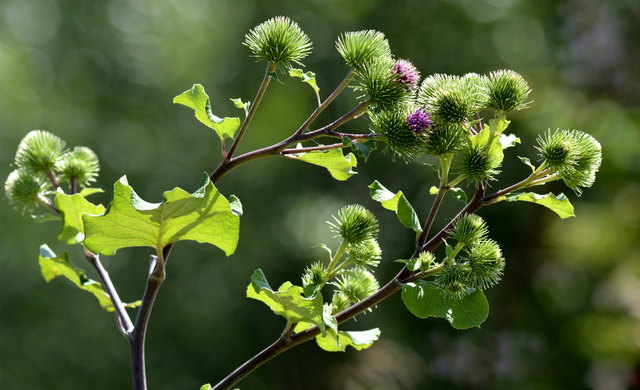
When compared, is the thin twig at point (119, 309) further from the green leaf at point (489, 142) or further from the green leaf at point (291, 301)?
the green leaf at point (489, 142)

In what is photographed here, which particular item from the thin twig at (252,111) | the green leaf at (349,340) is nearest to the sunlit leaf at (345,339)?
the green leaf at (349,340)

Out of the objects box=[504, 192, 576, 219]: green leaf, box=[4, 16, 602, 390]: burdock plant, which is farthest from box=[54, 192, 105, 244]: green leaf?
box=[504, 192, 576, 219]: green leaf

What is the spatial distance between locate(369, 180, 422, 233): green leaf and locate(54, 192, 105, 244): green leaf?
323 mm

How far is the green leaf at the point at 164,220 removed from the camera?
2.43ft

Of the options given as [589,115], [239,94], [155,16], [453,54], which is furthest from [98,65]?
[589,115]

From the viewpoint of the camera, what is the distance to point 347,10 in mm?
5715

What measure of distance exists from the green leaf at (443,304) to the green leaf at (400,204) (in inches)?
2.5

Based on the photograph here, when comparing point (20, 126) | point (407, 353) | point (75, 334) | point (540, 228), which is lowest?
point (75, 334)

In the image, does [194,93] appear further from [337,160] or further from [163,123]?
[163,123]

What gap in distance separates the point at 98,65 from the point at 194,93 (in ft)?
21.3

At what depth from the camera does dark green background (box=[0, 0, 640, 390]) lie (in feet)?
14.5

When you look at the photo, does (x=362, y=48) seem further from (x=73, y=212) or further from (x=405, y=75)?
(x=73, y=212)

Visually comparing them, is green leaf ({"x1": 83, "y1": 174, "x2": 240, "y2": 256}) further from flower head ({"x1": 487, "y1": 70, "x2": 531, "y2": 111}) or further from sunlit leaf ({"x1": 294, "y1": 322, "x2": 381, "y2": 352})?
flower head ({"x1": 487, "y1": 70, "x2": 531, "y2": 111})

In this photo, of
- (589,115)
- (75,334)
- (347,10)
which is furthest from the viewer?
(75,334)
